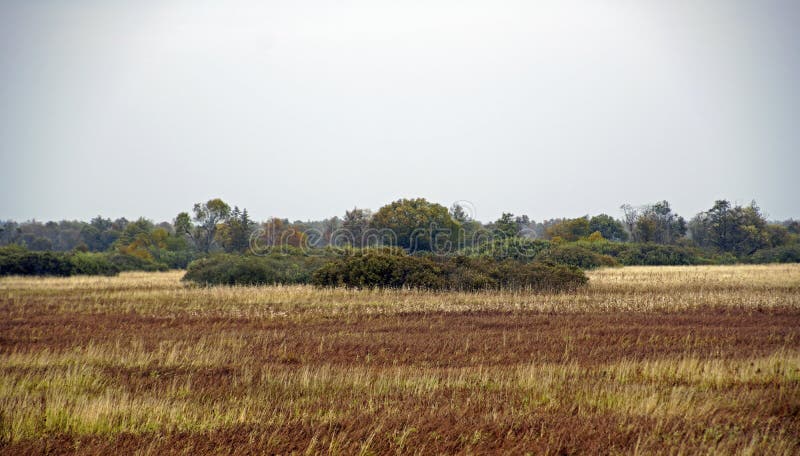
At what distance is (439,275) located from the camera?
38.5 meters

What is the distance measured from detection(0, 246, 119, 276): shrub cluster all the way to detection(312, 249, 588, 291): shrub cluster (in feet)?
87.3

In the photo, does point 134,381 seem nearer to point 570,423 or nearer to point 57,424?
point 57,424

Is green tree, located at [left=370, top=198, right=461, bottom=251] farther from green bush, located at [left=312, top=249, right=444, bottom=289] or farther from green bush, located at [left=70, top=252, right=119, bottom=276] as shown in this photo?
green bush, located at [left=312, top=249, right=444, bottom=289]

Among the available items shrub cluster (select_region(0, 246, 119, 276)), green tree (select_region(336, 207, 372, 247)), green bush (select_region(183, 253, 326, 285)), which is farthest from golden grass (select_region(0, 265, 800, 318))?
green tree (select_region(336, 207, 372, 247))

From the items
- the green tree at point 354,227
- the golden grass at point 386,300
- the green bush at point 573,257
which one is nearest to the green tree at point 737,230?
the green bush at point 573,257

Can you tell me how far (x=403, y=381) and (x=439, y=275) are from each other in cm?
2583

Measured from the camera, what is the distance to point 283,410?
1056 cm

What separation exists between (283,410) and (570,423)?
412 cm

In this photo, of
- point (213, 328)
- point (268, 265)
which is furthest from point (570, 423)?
point (268, 265)

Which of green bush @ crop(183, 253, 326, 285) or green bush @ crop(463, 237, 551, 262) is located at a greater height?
green bush @ crop(463, 237, 551, 262)

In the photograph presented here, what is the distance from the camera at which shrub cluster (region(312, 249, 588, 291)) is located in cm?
3688

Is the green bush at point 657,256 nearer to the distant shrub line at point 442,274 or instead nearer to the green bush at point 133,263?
the distant shrub line at point 442,274

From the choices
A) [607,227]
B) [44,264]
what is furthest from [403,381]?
[607,227]

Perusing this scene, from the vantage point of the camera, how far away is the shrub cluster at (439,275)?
36.9m
